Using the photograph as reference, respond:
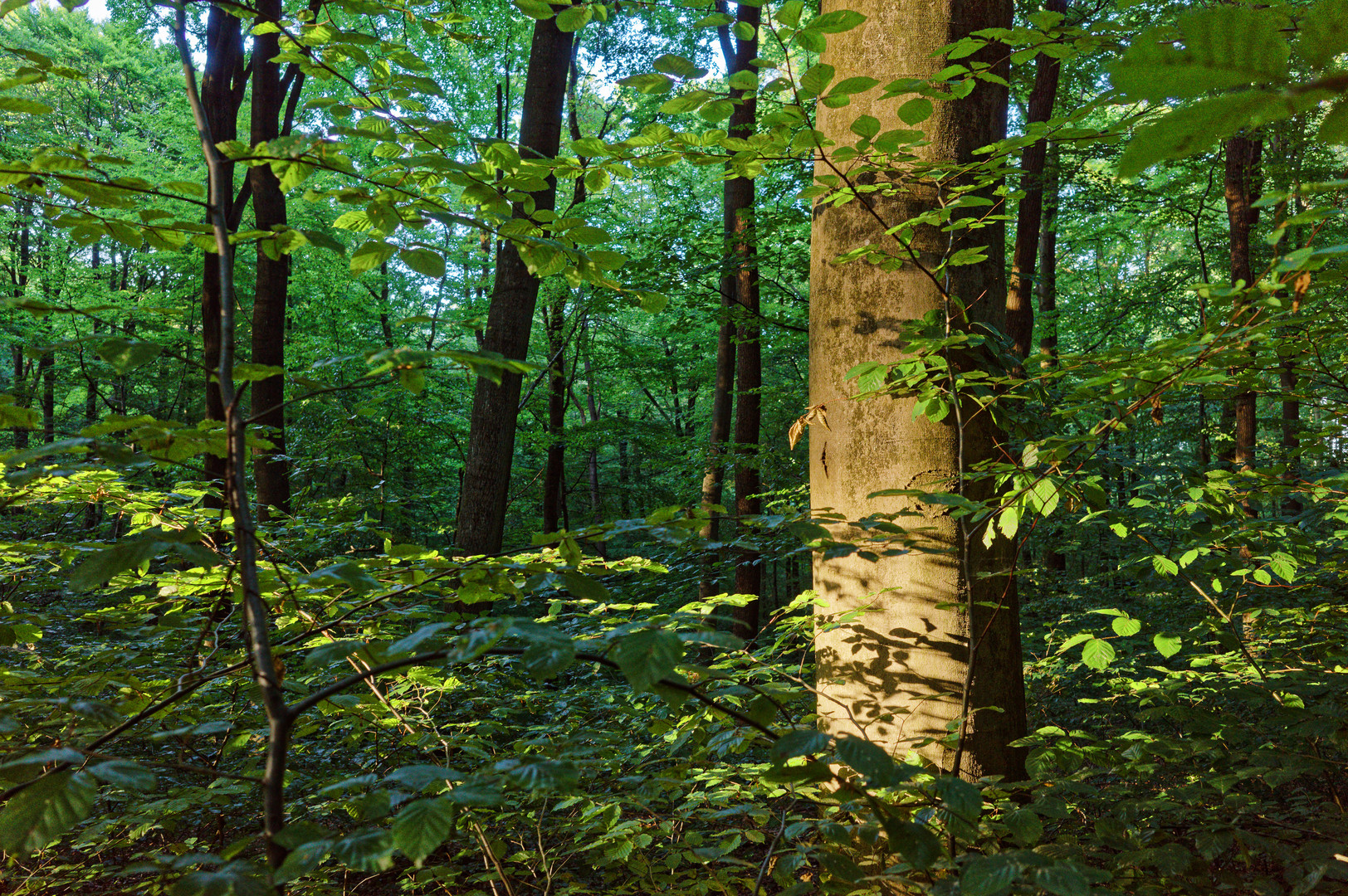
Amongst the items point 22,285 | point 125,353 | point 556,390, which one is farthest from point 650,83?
A: point 22,285

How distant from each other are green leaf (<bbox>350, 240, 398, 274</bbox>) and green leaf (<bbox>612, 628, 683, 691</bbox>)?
1051 mm

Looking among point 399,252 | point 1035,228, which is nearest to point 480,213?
point 399,252

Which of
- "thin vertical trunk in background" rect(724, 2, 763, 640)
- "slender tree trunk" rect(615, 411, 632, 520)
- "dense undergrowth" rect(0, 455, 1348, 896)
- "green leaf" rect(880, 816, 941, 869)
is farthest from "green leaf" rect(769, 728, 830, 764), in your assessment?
"slender tree trunk" rect(615, 411, 632, 520)

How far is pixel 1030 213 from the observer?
7.20 m

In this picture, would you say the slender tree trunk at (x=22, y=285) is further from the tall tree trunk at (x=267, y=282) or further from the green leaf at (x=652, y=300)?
the green leaf at (x=652, y=300)

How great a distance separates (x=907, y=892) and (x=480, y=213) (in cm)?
212

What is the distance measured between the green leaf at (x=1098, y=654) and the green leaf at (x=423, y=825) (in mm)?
1550

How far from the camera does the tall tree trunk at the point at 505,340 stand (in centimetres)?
555

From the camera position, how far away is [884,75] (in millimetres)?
2203

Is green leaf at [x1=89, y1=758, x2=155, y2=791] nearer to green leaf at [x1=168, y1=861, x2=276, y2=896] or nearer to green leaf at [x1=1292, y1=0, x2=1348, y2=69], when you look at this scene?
green leaf at [x1=168, y1=861, x2=276, y2=896]

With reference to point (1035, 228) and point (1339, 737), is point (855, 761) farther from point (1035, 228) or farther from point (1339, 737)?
point (1035, 228)

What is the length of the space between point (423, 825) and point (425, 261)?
1.20 meters

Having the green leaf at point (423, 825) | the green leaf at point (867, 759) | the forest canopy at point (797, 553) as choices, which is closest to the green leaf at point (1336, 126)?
the forest canopy at point (797, 553)

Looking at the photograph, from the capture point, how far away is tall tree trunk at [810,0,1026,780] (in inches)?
81.6
